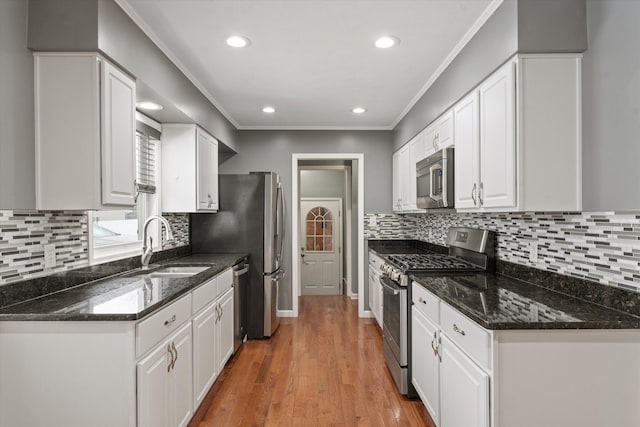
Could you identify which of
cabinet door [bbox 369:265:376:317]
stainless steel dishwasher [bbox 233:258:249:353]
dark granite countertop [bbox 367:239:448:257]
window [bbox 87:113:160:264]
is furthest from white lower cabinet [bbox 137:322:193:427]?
dark granite countertop [bbox 367:239:448:257]

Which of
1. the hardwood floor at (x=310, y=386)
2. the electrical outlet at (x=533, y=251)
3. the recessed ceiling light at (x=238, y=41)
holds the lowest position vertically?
the hardwood floor at (x=310, y=386)

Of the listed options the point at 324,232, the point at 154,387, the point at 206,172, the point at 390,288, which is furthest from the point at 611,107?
the point at 324,232

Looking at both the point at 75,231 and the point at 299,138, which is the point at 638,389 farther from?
the point at 299,138

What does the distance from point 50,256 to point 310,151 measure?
344 cm

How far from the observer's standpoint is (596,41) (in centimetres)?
186

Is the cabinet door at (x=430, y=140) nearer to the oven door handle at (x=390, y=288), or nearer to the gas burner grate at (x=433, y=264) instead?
the gas burner grate at (x=433, y=264)

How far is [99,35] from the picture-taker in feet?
6.07

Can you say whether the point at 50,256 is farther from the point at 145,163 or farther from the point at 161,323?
the point at 145,163

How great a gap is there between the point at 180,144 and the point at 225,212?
0.98 metres

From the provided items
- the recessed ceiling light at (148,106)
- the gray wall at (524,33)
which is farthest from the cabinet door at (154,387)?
the gray wall at (524,33)

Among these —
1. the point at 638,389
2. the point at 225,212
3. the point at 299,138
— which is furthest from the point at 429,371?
the point at 299,138

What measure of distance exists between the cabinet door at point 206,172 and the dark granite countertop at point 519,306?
2.20 m

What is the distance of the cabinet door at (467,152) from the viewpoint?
2.40 meters

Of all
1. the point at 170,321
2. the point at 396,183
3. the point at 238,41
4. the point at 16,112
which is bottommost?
the point at 170,321
